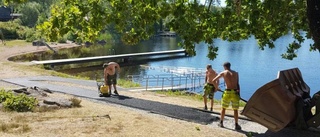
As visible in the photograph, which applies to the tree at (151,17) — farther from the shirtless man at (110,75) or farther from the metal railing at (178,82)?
the metal railing at (178,82)

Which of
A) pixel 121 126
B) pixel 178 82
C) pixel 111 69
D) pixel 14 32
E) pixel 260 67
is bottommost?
pixel 178 82

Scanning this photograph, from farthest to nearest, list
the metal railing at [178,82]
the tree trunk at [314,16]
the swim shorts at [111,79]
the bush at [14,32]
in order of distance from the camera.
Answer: the bush at [14,32] → the metal railing at [178,82] → the swim shorts at [111,79] → the tree trunk at [314,16]

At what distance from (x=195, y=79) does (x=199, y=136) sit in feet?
75.8

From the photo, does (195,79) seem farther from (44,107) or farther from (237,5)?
(237,5)

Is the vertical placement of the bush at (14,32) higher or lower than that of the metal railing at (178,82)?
higher

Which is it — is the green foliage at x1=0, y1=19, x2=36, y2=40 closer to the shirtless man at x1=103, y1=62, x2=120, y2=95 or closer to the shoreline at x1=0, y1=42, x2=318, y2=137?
the shirtless man at x1=103, y1=62, x2=120, y2=95

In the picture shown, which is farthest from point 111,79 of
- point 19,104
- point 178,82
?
point 178,82

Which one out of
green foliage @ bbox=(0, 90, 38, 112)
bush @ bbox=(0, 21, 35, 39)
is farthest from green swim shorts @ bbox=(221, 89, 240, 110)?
bush @ bbox=(0, 21, 35, 39)

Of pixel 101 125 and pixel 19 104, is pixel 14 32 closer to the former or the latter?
pixel 19 104

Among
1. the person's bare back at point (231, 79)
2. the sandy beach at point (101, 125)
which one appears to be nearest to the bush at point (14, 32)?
the sandy beach at point (101, 125)

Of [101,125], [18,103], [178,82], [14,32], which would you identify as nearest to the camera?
[101,125]

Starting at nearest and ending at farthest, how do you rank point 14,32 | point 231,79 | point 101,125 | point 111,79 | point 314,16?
point 314,16 < point 101,125 < point 231,79 < point 111,79 < point 14,32

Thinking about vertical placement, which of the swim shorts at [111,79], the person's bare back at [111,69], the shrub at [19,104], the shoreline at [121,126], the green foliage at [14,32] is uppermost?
the green foliage at [14,32]

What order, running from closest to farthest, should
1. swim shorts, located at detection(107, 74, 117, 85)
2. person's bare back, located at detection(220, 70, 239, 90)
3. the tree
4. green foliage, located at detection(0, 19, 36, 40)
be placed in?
the tree < person's bare back, located at detection(220, 70, 239, 90) < swim shorts, located at detection(107, 74, 117, 85) < green foliage, located at detection(0, 19, 36, 40)
